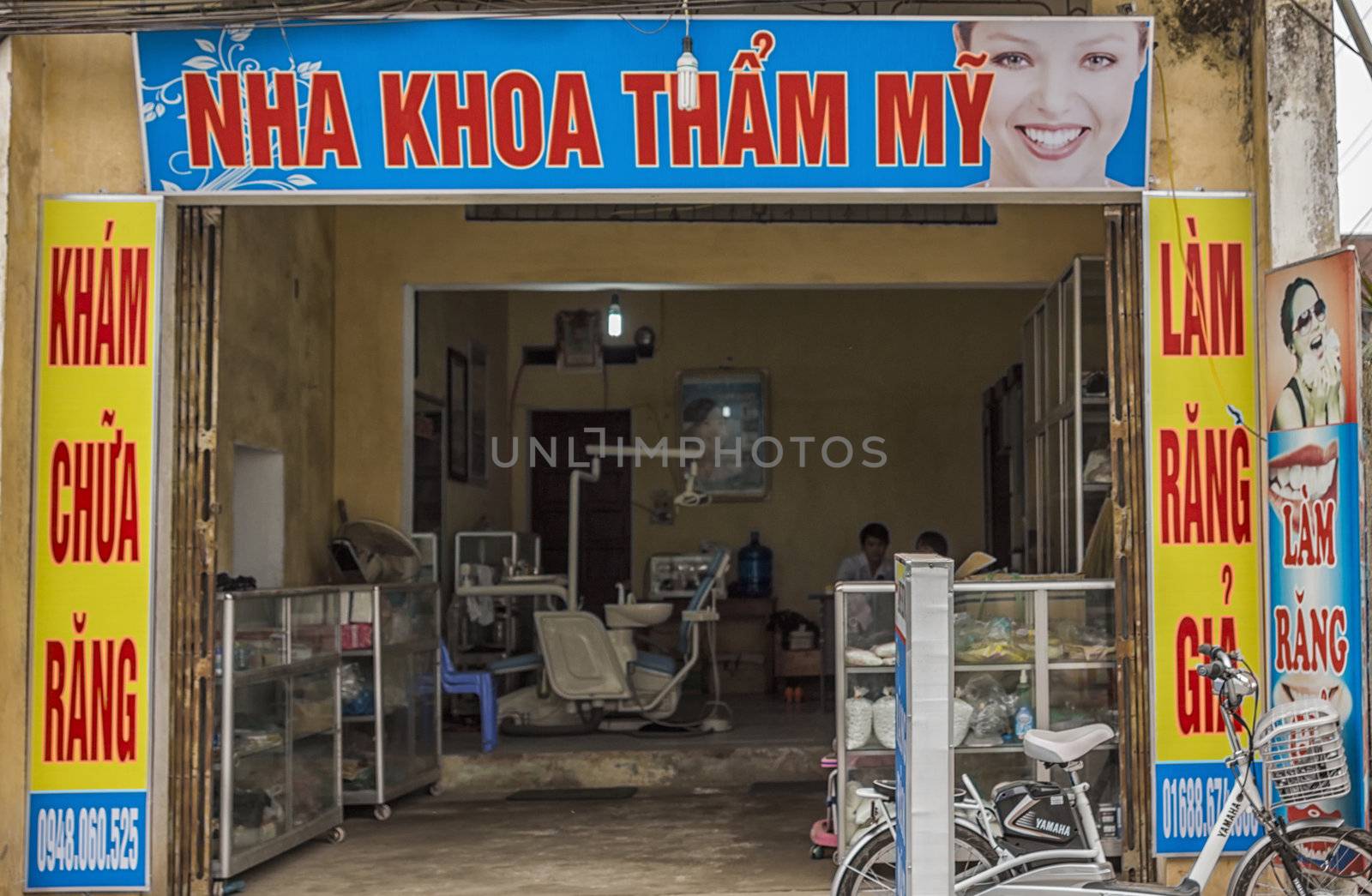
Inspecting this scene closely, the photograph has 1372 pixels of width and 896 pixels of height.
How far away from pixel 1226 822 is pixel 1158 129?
275 cm

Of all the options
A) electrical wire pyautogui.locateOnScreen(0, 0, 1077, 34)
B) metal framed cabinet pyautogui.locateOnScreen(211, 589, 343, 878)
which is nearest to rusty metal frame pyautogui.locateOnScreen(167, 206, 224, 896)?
metal framed cabinet pyautogui.locateOnScreen(211, 589, 343, 878)

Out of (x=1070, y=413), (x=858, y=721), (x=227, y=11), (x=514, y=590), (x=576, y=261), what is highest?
(x=227, y=11)

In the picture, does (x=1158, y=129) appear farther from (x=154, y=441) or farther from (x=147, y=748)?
(x=147, y=748)

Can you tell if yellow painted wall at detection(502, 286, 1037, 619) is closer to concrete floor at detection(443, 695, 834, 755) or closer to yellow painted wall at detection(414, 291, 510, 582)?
yellow painted wall at detection(414, 291, 510, 582)

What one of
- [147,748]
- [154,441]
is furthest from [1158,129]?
[147,748]

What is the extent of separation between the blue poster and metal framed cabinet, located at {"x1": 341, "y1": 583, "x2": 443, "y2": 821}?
450 cm

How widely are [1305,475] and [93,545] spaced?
4670mm

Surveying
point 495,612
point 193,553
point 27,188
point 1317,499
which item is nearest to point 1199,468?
point 1317,499

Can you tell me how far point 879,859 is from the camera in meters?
5.28

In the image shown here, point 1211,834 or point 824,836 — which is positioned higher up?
point 1211,834

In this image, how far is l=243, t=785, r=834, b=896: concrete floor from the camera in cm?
645

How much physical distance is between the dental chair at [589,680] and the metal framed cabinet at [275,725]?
7.21 ft

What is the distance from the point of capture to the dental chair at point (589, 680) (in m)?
9.66

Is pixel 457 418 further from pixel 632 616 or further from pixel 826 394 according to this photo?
pixel 826 394
